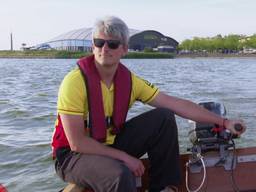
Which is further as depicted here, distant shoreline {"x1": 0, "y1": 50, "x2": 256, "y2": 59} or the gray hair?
distant shoreline {"x1": 0, "y1": 50, "x2": 256, "y2": 59}

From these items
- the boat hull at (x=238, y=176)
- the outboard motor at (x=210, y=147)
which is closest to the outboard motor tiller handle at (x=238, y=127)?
the outboard motor at (x=210, y=147)

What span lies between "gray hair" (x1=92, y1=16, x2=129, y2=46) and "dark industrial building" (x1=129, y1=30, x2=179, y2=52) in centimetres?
9783

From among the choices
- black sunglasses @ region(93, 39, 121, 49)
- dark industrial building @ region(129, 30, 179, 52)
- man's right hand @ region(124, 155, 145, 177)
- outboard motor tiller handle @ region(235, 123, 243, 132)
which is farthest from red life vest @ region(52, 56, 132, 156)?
dark industrial building @ region(129, 30, 179, 52)

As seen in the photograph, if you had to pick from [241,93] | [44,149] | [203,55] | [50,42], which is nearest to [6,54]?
[50,42]

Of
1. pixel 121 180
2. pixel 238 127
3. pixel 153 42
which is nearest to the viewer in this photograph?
pixel 121 180

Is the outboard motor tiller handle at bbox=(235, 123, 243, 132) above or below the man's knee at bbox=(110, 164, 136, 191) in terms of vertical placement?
above

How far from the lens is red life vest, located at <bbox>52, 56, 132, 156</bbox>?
3508mm

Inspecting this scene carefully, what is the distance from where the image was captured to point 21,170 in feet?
22.6

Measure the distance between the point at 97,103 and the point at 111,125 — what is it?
234mm

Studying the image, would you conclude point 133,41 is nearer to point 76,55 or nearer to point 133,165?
point 76,55

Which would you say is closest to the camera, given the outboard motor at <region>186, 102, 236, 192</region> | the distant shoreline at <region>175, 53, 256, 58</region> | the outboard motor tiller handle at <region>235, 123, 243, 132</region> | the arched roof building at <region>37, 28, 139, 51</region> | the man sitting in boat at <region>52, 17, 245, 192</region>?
the man sitting in boat at <region>52, 17, 245, 192</region>

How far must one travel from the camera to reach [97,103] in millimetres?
3527

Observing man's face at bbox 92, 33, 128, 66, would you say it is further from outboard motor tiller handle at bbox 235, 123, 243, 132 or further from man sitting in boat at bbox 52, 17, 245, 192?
outboard motor tiller handle at bbox 235, 123, 243, 132

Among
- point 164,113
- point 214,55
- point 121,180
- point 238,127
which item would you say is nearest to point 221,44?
point 214,55
